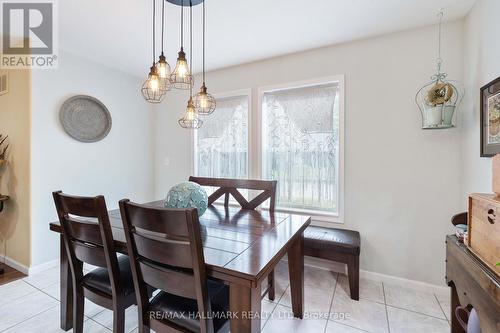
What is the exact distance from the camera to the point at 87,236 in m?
1.31

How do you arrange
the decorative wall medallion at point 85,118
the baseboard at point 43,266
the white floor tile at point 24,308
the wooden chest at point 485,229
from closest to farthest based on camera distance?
the wooden chest at point 485,229
the white floor tile at point 24,308
the baseboard at point 43,266
the decorative wall medallion at point 85,118

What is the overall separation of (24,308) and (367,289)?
9.81ft

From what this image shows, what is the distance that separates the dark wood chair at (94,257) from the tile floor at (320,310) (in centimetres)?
47

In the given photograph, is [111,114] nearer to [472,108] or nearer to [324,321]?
[324,321]

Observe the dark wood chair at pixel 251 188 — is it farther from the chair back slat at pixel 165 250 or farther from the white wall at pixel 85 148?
the white wall at pixel 85 148

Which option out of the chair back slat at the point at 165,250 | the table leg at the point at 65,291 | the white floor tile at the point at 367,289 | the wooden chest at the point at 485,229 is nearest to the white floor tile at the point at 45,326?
the table leg at the point at 65,291

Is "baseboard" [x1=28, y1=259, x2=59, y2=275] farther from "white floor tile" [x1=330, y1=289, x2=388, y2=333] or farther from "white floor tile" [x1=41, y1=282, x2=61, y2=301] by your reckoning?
"white floor tile" [x1=330, y1=289, x2=388, y2=333]

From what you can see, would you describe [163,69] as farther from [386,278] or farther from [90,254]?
[386,278]

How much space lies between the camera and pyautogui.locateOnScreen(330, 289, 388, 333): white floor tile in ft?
5.53

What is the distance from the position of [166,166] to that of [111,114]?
106 centimetres

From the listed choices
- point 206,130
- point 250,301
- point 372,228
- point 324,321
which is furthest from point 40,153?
point 372,228

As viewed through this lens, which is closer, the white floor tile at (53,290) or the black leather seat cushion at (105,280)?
the black leather seat cushion at (105,280)

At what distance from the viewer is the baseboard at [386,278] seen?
2.06m

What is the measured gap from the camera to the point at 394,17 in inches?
77.0
